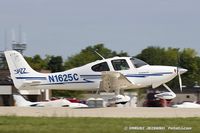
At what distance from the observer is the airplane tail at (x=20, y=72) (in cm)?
3581

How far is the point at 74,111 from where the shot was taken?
978 inches

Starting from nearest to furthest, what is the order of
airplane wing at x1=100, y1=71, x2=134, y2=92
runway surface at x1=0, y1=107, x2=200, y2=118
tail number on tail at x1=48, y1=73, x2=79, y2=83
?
runway surface at x1=0, y1=107, x2=200, y2=118
airplane wing at x1=100, y1=71, x2=134, y2=92
tail number on tail at x1=48, y1=73, x2=79, y2=83

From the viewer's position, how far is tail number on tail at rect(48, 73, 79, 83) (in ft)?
112

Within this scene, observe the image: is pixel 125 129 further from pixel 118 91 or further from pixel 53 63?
pixel 53 63

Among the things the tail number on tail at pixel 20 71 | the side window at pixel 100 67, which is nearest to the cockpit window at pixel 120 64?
the side window at pixel 100 67

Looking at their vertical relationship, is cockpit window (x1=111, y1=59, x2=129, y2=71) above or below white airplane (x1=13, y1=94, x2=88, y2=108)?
above

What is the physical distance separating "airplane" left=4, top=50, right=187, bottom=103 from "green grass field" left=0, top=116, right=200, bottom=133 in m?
11.8

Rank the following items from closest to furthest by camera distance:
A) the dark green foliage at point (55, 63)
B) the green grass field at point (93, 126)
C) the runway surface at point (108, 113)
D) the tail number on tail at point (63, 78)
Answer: the green grass field at point (93, 126)
the runway surface at point (108, 113)
the tail number on tail at point (63, 78)
the dark green foliage at point (55, 63)

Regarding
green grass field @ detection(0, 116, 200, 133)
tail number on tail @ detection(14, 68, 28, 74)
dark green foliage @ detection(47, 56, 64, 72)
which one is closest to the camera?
green grass field @ detection(0, 116, 200, 133)

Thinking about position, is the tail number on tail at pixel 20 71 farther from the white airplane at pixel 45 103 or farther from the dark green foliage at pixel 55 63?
the dark green foliage at pixel 55 63

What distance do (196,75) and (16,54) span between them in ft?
270

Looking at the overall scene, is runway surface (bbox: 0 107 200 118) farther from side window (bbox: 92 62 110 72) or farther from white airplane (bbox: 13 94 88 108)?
white airplane (bbox: 13 94 88 108)

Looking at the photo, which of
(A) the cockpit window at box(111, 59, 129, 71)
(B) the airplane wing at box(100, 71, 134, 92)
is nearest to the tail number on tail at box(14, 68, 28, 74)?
(B) the airplane wing at box(100, 71, 134, 92)

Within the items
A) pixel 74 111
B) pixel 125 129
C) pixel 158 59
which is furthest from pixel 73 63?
pixel 125 129
